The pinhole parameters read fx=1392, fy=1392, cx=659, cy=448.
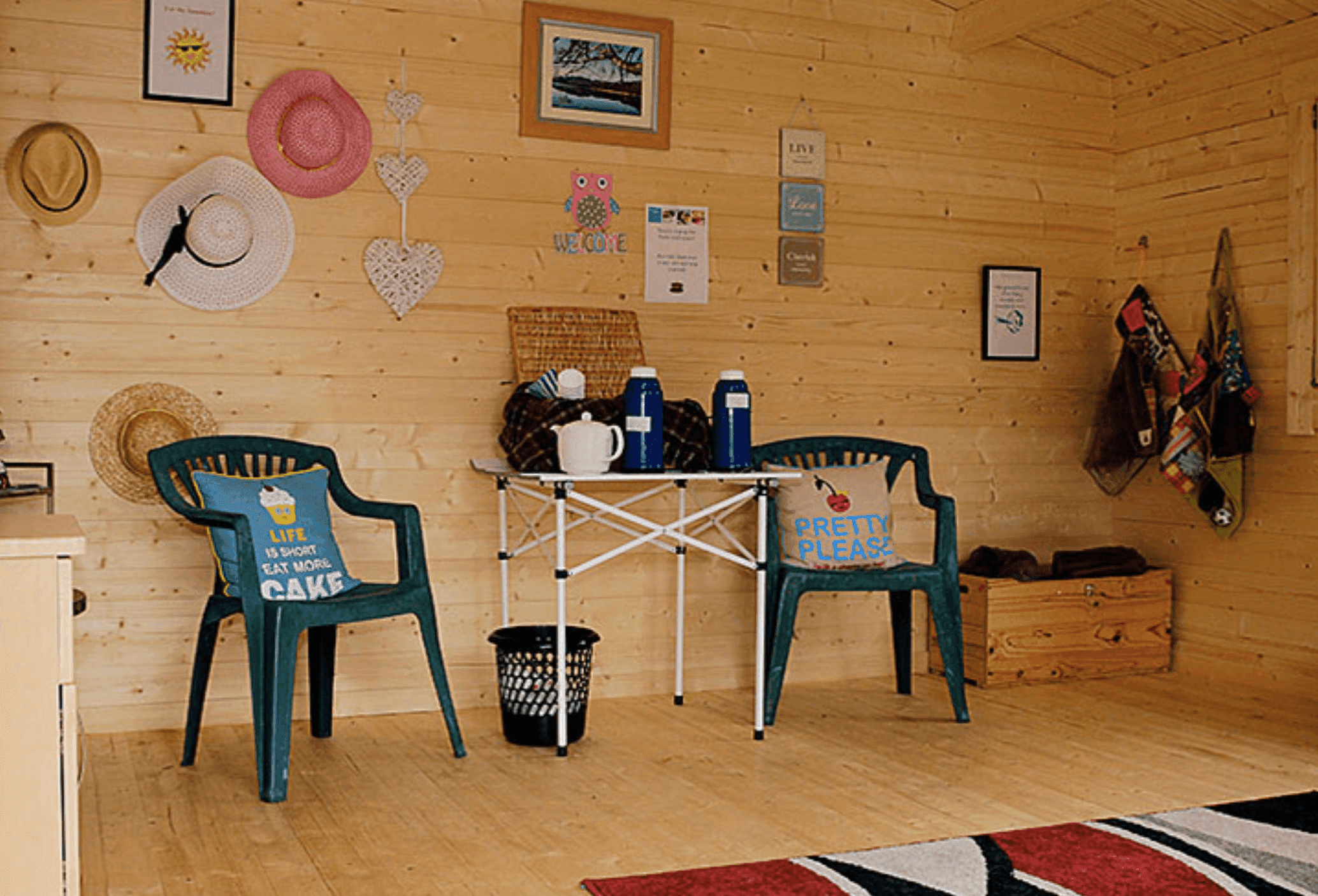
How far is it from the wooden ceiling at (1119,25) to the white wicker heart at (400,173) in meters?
2.03

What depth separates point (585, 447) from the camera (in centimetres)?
375

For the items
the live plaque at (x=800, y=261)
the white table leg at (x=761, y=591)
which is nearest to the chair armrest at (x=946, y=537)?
the white table leg at (x=761, y=591)

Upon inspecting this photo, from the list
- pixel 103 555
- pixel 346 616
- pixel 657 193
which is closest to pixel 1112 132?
pixel 657 193

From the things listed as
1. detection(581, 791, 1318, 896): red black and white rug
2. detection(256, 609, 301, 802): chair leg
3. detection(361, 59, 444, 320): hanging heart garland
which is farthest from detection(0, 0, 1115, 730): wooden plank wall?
detection(581, 791, 1318, 896): red black and white rug

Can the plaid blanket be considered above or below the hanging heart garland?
below

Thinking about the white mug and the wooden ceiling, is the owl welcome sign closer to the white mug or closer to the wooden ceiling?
the white mug

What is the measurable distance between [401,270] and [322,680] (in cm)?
123

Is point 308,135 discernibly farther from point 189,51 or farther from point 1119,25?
point 1119,25

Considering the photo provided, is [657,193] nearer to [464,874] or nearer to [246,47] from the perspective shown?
[246,47]

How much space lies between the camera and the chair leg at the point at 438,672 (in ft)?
11.7

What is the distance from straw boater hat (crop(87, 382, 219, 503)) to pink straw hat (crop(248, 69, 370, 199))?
0.70 m

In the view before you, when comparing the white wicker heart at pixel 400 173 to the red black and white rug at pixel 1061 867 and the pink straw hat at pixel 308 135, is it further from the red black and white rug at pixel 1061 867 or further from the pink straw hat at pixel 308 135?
the red black and white rug at pixel 1061 867

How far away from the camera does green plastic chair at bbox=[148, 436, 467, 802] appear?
3.29 meters

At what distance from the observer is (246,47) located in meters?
4.02
